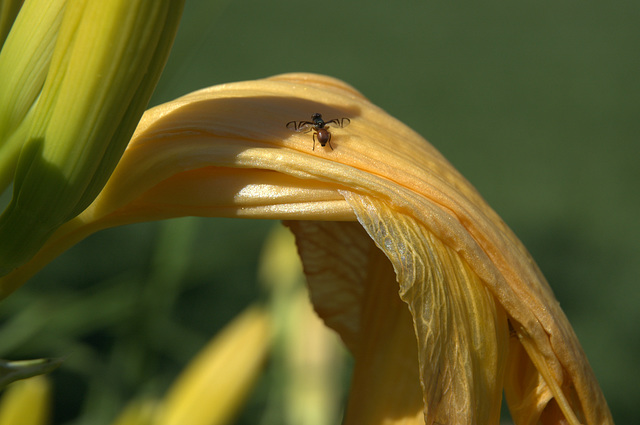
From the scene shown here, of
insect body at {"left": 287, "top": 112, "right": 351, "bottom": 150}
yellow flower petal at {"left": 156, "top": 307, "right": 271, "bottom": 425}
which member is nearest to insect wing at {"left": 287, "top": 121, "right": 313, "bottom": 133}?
insect body at {"left": 287, "top": 112, "right": 351, "bottom": 150}

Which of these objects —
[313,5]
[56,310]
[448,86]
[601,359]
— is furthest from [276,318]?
[313,5]

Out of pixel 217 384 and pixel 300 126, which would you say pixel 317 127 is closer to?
pixel 300 126

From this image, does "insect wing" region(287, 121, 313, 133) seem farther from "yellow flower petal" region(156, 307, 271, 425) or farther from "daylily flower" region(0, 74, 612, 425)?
"yellow flower petal" region(156, 307, 271, 425)

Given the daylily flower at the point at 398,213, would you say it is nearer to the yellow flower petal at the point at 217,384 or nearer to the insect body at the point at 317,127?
the insect body at the point at 317,127

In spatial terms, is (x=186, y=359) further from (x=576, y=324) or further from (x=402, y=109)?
(x=402, y=109)

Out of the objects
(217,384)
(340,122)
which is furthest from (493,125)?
→ (340,122)
